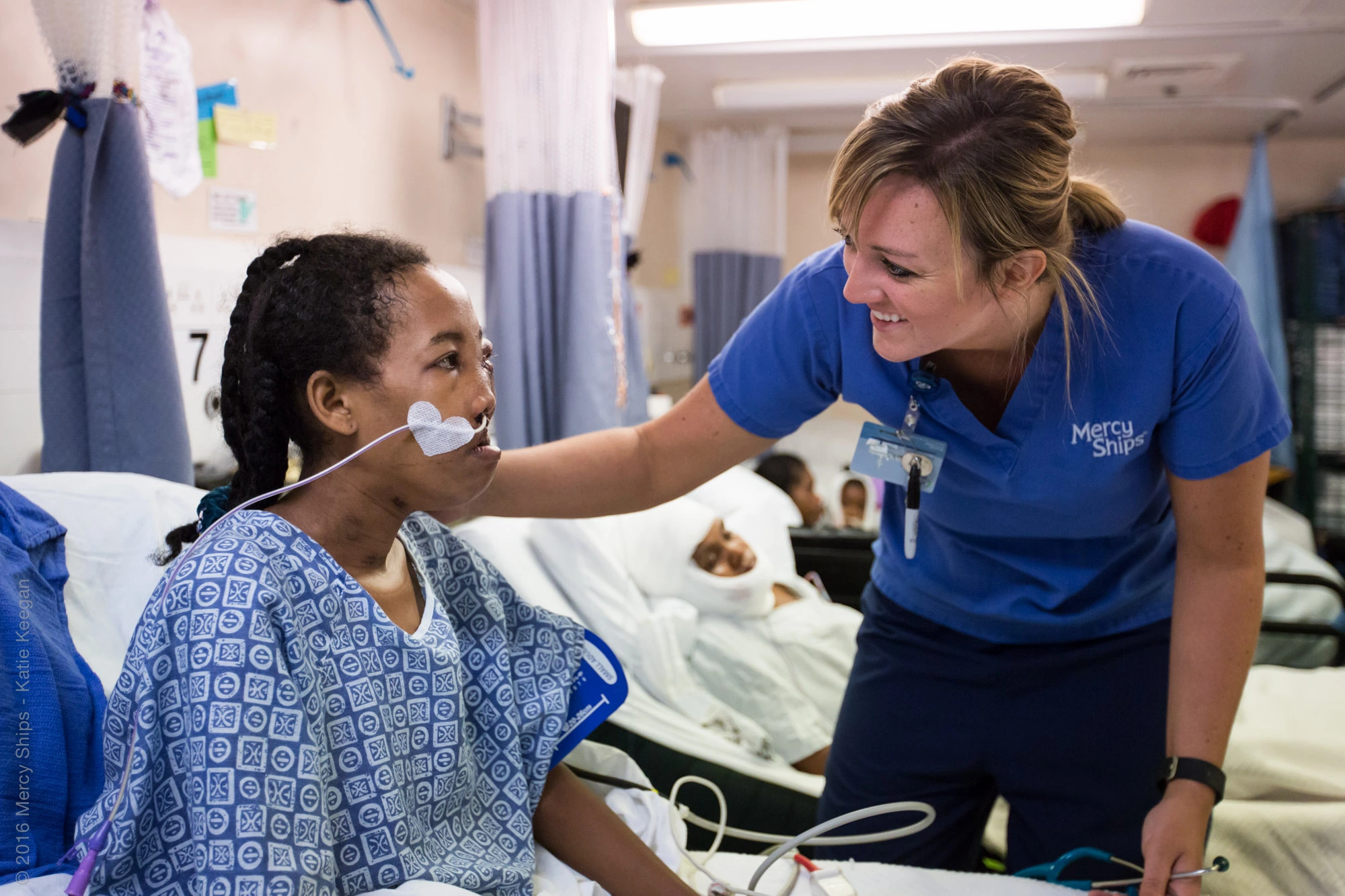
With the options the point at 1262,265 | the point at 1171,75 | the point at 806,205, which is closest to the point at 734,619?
the point at 1171,75

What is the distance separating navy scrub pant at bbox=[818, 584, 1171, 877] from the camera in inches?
51.4

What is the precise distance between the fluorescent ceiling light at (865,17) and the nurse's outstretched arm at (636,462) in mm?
2191

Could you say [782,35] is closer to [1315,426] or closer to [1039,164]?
[1039,164]

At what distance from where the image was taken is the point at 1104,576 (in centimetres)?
132

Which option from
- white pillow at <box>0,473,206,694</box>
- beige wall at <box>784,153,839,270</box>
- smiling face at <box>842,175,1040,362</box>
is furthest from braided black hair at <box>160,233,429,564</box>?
beige wall at <box>784,153,839,270</box>

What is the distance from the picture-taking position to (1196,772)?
3.68 feet

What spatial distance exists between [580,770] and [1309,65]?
4126 mm

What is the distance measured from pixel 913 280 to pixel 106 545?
43.5 inches

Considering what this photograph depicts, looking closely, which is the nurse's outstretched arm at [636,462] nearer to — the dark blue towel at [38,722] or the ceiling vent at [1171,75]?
the dark blue towel at [38,722]

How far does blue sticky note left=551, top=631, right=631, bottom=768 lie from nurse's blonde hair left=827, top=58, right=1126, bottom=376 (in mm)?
594

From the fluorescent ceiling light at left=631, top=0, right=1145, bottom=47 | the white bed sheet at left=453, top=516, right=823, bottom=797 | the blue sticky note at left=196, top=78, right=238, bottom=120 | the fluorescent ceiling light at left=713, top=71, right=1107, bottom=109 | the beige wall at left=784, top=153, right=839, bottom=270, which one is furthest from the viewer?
the beige wall at left=784, top=153, right=839, bottom=270

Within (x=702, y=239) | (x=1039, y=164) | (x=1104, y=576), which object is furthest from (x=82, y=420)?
(x=702, y=239)

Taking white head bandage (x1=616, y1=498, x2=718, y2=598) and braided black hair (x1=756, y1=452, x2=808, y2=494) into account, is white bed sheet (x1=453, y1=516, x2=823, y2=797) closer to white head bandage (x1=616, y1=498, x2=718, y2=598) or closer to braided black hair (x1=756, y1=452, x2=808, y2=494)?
white head bandage (x1=616, y1=498, x2=718, y2=598)

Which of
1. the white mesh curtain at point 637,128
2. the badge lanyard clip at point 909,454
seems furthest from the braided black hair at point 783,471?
the badge lanyard clip at point 909,454
